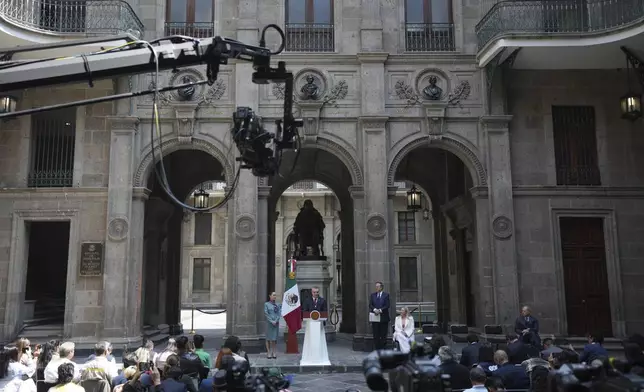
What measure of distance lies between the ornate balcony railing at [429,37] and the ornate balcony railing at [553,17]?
975 mm

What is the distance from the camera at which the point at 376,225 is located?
55.2ft

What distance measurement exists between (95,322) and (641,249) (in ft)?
51.3

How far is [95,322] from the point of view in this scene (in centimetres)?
1638

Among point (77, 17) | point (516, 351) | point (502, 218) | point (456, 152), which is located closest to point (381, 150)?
point (456, 152)

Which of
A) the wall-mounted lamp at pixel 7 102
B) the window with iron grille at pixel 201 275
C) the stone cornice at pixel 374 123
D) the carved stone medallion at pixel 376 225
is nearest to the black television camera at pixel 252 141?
the carved stone medallion at pixel 376 225

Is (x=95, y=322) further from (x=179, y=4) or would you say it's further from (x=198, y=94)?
(x=179, y=4)

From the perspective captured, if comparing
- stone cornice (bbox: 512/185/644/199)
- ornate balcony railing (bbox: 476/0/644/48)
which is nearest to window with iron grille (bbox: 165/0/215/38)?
ornate balcony railing (bbox: 476/0/644/48)

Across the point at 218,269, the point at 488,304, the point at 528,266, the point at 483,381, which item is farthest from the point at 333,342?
the point at 218,269

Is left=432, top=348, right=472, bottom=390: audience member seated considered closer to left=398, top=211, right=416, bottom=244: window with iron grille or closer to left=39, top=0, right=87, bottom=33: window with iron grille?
left=39, top=0, right=87, bottom=33: window with iron grille

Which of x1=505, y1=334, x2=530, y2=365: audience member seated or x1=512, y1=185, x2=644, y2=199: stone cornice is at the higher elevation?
x1=512, y1=185, x2=644, y2=199: stone cornice

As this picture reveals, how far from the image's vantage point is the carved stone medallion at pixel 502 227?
16844 mm

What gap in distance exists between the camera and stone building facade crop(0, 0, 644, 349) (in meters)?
16.6

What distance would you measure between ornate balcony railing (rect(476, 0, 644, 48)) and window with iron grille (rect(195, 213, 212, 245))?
2931 centimetres

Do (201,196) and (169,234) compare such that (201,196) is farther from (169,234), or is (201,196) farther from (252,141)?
(252,141)
